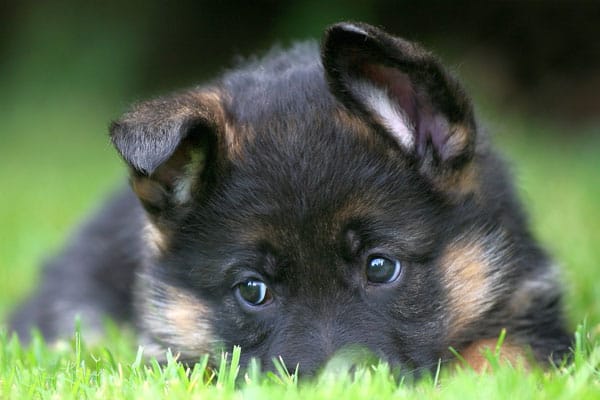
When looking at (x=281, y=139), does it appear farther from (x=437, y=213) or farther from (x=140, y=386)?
(x=140, y=386)

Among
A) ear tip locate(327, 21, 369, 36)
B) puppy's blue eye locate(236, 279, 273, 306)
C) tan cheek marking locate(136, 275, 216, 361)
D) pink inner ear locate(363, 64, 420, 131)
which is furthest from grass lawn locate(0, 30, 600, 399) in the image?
ear tip locate(327, 21, 369, 36)

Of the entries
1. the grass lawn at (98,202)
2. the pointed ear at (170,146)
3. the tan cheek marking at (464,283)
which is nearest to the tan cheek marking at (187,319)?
the grass lawn at (98,202)

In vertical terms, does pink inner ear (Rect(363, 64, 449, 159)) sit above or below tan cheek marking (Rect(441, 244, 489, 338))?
above

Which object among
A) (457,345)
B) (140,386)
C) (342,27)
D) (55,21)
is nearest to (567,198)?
(457,345)

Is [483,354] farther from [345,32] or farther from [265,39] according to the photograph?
[265,39]

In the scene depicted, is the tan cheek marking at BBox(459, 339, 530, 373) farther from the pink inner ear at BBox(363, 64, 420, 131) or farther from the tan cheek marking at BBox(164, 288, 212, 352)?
the tan cheek marking at BBox(164, 288, 212, 352)
